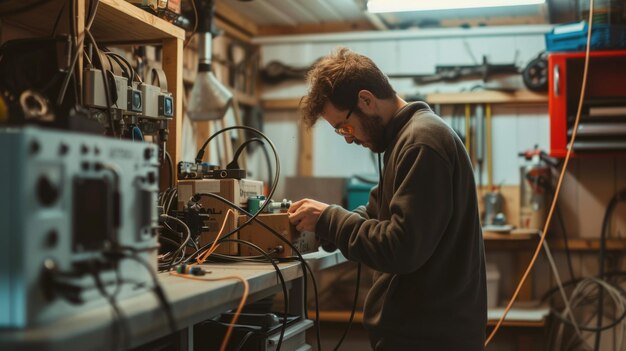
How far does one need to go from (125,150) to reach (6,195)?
27 cm

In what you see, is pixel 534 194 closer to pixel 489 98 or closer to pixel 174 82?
pixel 489 98

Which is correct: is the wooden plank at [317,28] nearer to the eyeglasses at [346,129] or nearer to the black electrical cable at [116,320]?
the eyeglasses at [346,129]

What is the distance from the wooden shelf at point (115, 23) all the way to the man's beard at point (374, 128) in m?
0.76

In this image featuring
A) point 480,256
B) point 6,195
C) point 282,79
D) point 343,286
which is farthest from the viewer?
point 282,79

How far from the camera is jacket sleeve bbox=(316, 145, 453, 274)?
1717 millimetres

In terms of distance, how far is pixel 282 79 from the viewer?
479 centimetres

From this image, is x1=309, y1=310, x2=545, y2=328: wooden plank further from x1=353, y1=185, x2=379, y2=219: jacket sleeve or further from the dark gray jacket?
the dark gray jacket

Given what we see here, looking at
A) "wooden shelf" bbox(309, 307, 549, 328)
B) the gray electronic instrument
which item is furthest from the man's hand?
"wooden shelf" bbox(309, 307, 549, 328)

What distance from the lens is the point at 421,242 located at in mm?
1724

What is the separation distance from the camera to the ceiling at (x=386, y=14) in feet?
14.0

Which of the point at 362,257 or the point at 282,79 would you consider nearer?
the point at 362,257

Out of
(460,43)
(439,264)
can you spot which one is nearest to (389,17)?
(460,43)

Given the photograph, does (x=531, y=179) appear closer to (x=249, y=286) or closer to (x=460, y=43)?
(x=460, y=43)

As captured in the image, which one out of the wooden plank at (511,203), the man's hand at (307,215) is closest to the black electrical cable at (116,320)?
the man's hand at (307,215)
